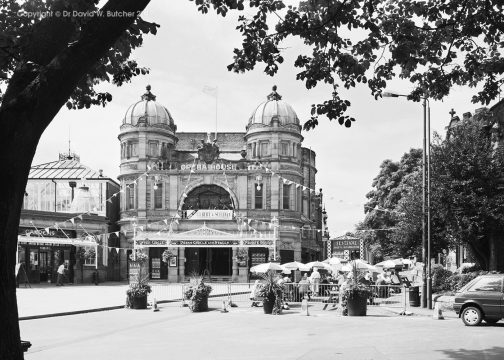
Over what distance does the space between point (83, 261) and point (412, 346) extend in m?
41.5

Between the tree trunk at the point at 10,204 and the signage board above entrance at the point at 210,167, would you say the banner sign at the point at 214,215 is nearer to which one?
the signage board above entrance at the point at 210,167

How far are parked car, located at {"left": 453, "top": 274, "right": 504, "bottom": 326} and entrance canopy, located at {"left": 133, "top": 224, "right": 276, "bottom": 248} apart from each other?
35513mm

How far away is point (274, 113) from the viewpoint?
58.3 m

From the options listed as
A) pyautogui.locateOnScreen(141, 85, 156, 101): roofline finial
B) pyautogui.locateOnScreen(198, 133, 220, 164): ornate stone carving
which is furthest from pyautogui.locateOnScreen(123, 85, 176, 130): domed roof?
pyautogui.locateOnScreen(198, 133, 220, 164): ornate stone carving

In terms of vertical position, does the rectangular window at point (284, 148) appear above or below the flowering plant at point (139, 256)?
above

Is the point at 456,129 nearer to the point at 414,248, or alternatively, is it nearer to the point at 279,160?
the point at 414,248

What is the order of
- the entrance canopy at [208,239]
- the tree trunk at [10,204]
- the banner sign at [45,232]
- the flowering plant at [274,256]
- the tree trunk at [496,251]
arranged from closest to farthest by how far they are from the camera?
1. the tree trunk at [10,204]
2. the tree trunk at [496,251]
3. the banner sign at [45,232]
4. the flowering plant at [274,256]
5. the entrance canopy at [208,239]

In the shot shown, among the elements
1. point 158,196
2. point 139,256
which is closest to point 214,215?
point 158,196

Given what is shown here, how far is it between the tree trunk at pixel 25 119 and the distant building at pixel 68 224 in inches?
1474

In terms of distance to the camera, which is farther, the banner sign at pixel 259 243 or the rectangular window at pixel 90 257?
the banner sign at pixel 259 243

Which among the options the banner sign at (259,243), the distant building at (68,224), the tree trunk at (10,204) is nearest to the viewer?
the tree trunk at (10,204)

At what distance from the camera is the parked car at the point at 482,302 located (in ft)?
58.4

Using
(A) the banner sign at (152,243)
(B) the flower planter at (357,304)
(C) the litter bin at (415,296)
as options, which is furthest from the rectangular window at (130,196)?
(B) the flower planter at (357,304)

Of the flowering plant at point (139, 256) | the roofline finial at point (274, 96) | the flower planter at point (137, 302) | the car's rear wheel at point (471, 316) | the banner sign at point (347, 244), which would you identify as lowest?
the flower planter at point (137, 302)
